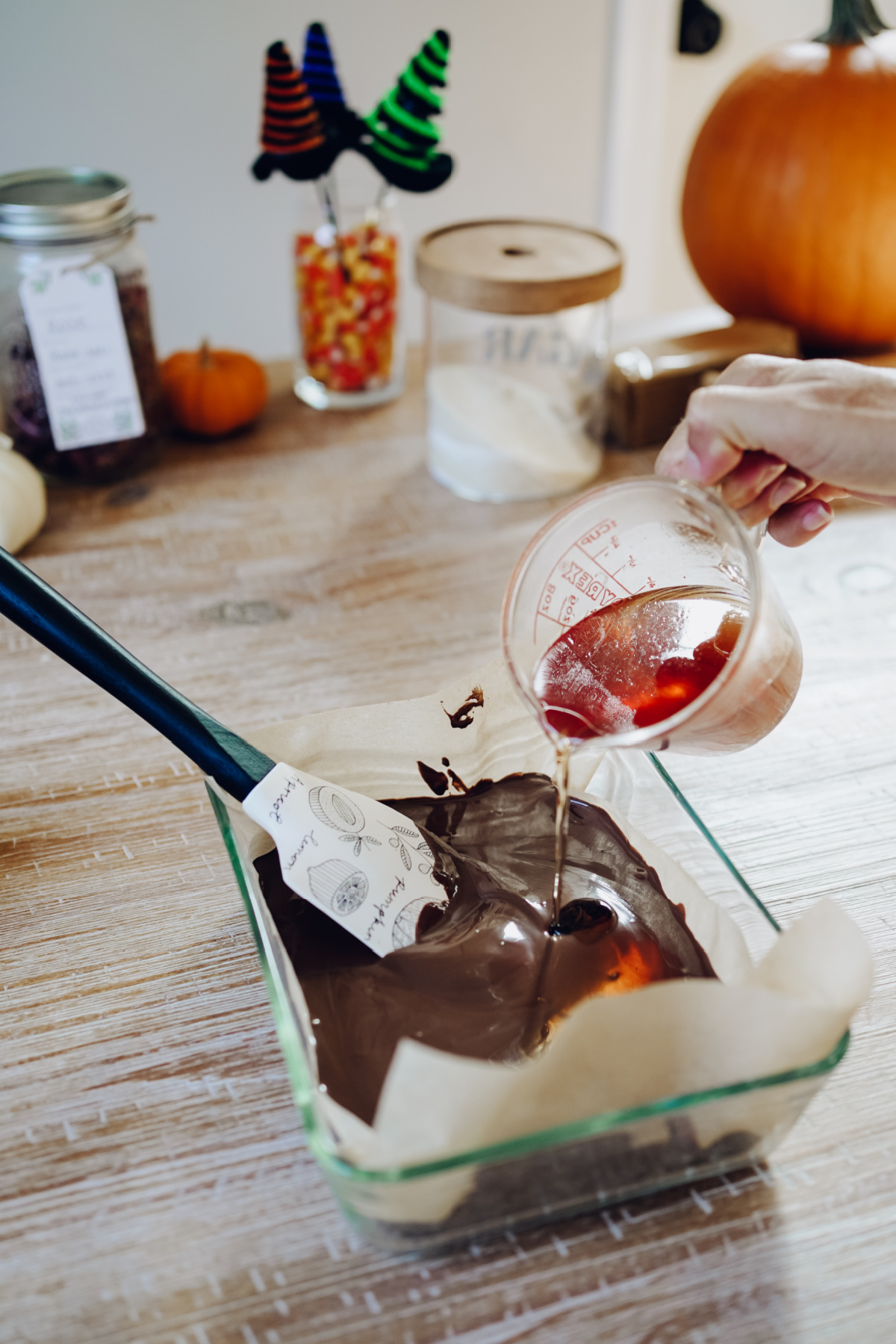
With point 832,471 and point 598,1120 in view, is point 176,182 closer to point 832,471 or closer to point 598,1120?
point 832,471

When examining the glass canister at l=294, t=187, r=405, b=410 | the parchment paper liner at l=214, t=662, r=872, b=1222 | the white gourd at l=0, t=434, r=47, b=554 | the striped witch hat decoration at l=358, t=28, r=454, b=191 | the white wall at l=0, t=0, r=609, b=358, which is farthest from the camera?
the white wall at l=0, t=0, r=609, b=358

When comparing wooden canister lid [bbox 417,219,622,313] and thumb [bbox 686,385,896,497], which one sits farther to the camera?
wooden canister lid [bbox 417,219,622,313]

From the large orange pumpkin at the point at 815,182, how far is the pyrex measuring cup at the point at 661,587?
2.66ft

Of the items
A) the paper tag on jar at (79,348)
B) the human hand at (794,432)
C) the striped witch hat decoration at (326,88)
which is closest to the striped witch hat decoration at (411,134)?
the striped witch hat decoration at (326,88)

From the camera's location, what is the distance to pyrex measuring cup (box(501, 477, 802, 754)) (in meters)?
0.59

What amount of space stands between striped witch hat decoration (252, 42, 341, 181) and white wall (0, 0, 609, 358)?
506mm

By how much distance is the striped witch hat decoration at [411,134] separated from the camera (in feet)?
3.91

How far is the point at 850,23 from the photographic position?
133 centimetres

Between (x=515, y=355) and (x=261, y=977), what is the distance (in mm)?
746

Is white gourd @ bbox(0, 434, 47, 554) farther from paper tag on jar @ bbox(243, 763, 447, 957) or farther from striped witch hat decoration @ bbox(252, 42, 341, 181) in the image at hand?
paper tag on jar @ bbox(243, 763, 447, 957)

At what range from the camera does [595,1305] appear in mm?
523

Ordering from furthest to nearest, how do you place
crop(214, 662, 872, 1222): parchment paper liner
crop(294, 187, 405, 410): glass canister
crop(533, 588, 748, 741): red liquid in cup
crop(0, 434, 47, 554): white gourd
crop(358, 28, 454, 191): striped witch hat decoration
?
crop(294, 187, 405, 410): glass canister < crop(358, 28, 454, 191): striped witch hat decoration < crop(0, 434, 47, 554): white gourd < crop(533, 588, 748, 741): red liquid in cup < crop(214, 662, 872, 1222): parchment paper liner

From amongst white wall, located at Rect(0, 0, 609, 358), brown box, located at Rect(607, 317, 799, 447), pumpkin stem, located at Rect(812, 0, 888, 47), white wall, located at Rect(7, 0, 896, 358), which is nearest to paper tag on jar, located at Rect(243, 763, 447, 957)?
brown box, located at Rect(607, 317, 799, 447)

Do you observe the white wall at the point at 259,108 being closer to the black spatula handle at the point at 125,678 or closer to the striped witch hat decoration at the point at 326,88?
the striped witch hat decoration at the point at 326,88
